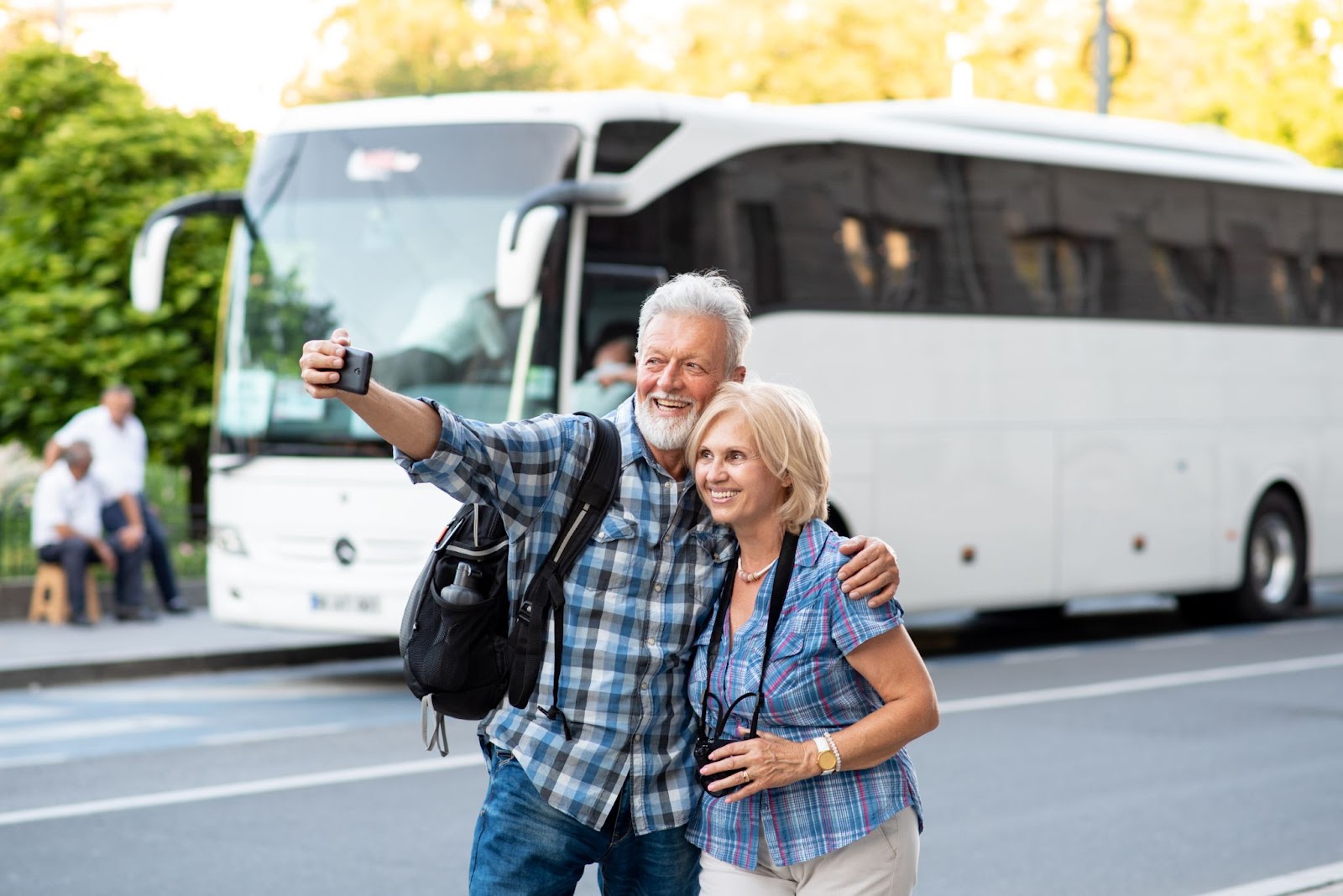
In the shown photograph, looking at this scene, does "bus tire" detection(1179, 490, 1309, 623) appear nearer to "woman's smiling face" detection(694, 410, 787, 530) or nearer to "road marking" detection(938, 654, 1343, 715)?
"road marking" detection(938, 654, 1343, 715)

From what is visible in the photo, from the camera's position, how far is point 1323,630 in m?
16.3

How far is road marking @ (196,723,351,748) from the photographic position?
394 inches

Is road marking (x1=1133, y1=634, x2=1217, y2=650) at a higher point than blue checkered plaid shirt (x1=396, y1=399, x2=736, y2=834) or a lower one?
lower

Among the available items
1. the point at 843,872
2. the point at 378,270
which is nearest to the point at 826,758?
the point at 843,872

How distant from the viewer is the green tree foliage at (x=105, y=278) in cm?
1670

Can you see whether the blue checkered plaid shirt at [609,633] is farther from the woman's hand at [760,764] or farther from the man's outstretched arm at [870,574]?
the man's outstretched arm at [870,574]

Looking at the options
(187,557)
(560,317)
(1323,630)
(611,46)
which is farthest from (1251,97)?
(560,317)

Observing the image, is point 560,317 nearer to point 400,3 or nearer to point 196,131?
point 196,131

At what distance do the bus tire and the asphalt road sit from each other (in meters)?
3.10

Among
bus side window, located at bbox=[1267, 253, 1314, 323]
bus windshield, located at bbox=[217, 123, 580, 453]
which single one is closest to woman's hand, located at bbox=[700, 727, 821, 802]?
bus windshield, located at bbox=[217, 123, 580, 453]

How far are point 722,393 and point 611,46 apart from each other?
140 feet

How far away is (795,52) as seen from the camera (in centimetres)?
4341

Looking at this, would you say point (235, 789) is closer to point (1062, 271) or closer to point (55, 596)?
point (55, 596)

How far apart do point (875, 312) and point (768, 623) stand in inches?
398
